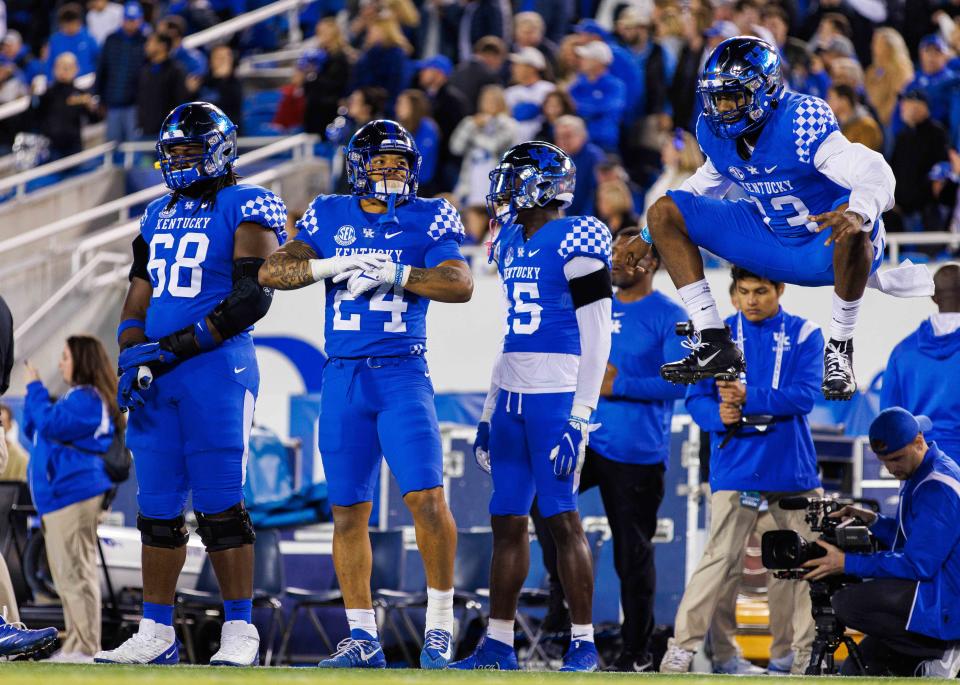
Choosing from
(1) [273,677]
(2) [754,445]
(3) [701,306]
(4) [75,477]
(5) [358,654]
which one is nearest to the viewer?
(1) [273,677]

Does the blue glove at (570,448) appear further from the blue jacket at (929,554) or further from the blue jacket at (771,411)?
the blue jacket at (929,554)

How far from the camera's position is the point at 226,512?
6500mm

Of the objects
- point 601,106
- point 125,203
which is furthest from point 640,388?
point 125,203

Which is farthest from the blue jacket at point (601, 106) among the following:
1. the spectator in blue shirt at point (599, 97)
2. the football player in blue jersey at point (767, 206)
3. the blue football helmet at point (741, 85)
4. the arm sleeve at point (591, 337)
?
the blue football helmet at point (741, 85)

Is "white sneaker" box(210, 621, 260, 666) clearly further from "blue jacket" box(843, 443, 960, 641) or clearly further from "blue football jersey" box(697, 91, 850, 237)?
"blue football jersey" box(697, 91, 850, 237)

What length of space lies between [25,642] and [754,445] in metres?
3.50

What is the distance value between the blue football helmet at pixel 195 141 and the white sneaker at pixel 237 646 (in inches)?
74.6

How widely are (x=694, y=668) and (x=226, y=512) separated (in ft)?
9.44

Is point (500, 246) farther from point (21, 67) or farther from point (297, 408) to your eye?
point (21, 67)

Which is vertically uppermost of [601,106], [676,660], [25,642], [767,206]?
[601,106]

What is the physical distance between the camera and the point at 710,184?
6.75 metres

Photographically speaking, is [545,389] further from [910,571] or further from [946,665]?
[946,665]

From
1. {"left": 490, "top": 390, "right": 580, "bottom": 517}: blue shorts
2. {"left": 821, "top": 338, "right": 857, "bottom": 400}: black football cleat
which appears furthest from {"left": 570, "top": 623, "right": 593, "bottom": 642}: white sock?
{"left": 821, "top": 338, "right": 857, "bottom": 400}: black football cleat

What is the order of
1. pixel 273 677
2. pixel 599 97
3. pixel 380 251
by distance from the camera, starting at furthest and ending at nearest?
pixel 599 97
pixel 380 251
pixel 273 677
